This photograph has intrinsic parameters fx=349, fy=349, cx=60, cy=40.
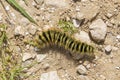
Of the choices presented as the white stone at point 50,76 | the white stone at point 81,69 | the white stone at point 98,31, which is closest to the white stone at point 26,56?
the white stone at point 50,76

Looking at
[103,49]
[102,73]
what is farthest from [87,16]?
[102,73]

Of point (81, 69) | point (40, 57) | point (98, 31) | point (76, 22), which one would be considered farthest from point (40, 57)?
point (98, 31)

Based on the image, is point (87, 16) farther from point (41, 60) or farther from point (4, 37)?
point (4, 37)


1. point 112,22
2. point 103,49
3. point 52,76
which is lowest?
point 52,76

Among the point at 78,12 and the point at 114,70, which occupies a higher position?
the point at 78,12

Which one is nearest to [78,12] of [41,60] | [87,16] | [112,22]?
[87,16]

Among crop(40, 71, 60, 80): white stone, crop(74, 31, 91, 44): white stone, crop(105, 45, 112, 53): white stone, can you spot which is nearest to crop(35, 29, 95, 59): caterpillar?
crop(74, 31, 91, 44): white stone

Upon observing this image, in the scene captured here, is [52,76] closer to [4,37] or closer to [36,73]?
[36,73]

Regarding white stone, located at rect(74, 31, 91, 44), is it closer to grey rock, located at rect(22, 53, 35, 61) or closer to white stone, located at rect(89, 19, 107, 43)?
white stone, located at rect(89, 19, 107, 43)
